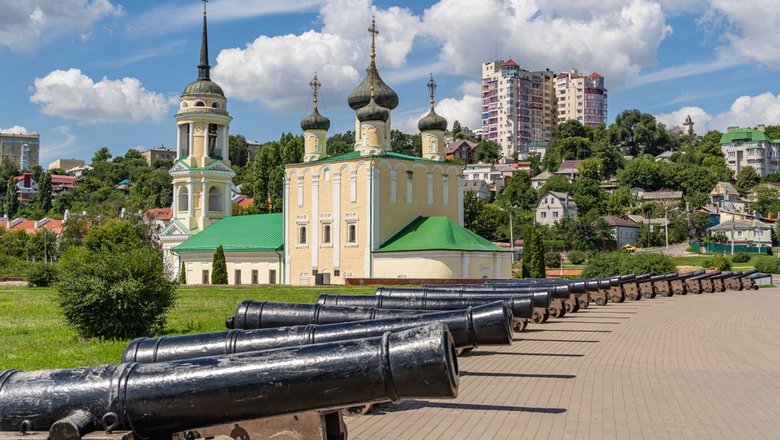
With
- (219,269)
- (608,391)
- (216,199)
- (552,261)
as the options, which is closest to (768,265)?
(552,261)

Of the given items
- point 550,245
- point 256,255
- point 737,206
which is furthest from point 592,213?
point 256,255

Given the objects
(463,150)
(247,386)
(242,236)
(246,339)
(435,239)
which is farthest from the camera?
(463,150)

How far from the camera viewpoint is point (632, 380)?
1129 cm

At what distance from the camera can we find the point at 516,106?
591 ft

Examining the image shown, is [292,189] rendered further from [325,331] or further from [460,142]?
[460,142]

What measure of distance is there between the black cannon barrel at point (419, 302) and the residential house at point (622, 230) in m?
84.4

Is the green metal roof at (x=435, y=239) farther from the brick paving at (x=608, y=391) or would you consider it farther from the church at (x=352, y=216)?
the brick paving at (x=608, y=391)

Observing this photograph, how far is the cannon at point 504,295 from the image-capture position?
14.5 metres

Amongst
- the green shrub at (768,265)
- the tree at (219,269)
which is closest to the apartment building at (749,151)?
the green shrub at (768,265)

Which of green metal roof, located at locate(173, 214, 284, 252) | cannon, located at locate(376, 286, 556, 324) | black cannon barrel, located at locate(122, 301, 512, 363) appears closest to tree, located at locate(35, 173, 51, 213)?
green metal roof, located at locate(173, 214, 284, 252)

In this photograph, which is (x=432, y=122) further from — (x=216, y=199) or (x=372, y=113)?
(x=216, y=199)

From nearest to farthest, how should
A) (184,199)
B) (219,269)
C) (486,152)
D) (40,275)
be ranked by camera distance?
(40,275) → (219,269) → (184,199) → (486,152)

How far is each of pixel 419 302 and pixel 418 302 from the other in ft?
0.06

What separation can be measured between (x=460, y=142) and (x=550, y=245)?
7323cm
